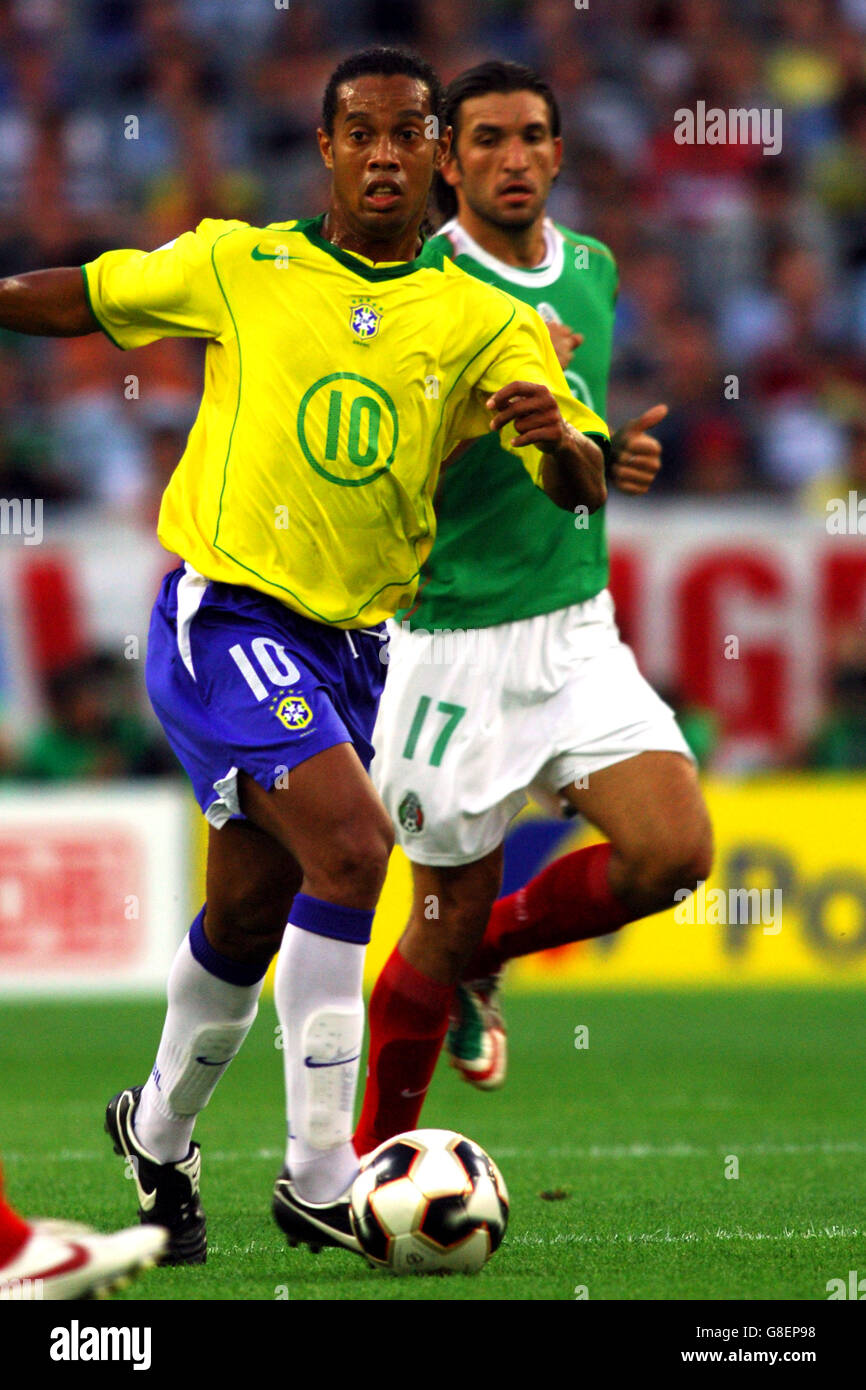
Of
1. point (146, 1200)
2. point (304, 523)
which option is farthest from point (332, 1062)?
point (304, 523)

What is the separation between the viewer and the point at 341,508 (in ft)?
14.2

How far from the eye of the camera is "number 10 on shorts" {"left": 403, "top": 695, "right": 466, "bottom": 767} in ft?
17.9

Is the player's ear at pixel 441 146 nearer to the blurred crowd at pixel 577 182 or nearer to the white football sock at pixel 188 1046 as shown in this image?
the white football sock at pixel 188 1046

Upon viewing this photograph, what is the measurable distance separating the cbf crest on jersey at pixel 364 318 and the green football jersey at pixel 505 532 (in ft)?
3.27

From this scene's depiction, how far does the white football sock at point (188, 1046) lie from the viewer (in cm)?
445

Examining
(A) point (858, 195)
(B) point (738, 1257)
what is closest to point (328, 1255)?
(B) point (738, 1257)

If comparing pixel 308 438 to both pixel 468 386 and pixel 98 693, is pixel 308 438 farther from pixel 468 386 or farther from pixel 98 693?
pixel 98 693

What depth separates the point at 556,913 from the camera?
562 centimetres

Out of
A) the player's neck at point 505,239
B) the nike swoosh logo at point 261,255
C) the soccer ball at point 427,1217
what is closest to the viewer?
the soccer ball at point 427,1217

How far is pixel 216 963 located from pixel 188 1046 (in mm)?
199

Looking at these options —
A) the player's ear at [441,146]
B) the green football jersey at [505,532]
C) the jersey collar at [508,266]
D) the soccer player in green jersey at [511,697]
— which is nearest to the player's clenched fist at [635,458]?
the soccer player in green jersey at [511,697]

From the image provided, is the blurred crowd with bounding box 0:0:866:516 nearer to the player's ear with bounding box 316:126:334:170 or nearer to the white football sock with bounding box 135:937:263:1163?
the player's ear with bounding box 316:126:334:170

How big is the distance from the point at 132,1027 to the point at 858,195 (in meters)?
8.62

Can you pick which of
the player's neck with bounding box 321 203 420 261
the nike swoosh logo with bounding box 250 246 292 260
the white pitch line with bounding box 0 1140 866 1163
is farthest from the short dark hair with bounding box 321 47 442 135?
the white pitch line with bounding box 0 1140 866 1163
